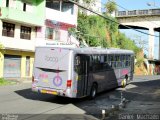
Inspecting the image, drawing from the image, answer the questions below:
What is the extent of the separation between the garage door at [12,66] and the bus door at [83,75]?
18.5m

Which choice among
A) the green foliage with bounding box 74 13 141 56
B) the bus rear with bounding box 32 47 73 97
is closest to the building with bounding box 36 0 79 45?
the green foliage with bounding box 74 13 141 56

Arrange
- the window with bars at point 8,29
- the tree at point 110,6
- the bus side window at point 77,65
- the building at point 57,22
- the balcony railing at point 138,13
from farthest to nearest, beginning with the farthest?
the balcony railing at point 138,13, the tree at point 110,6, the building at point 57,22, the window with bars at point 8,29, the bus side window at point 77,65

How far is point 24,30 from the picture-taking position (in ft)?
126

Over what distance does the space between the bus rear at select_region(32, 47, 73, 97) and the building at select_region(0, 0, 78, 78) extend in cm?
1746

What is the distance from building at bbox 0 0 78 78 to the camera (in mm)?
35531

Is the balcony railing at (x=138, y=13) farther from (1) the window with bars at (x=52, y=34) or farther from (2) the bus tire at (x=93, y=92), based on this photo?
(2) the bus tire at (x=93, y=92)

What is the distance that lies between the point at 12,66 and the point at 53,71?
65.7ft

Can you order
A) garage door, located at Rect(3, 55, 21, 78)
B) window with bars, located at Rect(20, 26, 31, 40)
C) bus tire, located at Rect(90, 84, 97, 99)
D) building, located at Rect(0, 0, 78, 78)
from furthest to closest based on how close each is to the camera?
window with bars, located at Rect(20, 26, 31, 40)
garage door, located at Rect(3, 55, 21, 78)
building, located at Rect(0, 0, 78, 78)
bus tire, located at Rect(90, 84, 97, 99)

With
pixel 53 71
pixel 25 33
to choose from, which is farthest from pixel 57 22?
pixel 53 71

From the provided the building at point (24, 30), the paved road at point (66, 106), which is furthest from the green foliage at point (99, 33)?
the paved road at point (66, 106)

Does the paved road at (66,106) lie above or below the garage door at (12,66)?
below

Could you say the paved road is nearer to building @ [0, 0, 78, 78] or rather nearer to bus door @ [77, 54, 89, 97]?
bus door @ [77, 54, 89, 97]

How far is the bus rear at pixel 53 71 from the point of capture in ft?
57.4

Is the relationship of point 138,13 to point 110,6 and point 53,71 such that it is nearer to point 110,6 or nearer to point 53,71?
point 110,6
